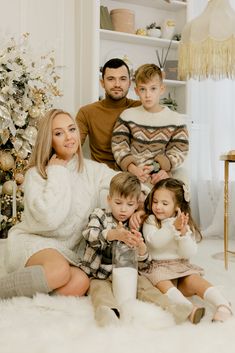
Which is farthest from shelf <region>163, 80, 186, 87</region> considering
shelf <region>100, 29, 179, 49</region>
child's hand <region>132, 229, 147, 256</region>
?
child's hand <region>132, 229, 147, 256</region>

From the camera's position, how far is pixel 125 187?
2.07 meters

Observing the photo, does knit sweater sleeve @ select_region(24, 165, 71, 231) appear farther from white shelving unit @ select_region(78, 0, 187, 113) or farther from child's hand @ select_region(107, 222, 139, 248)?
white shelving unit @ select_region(78, 0, 187, 113)

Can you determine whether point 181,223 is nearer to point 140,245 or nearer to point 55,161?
point 140,245

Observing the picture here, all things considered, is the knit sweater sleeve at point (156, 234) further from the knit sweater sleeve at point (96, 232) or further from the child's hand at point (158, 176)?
the child's hand at point (158, 176)

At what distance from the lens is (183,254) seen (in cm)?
209

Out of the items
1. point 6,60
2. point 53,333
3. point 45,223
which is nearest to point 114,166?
point 45,223

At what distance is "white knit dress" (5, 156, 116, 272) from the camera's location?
6.71 feet

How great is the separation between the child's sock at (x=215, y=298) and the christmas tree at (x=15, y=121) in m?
2.07

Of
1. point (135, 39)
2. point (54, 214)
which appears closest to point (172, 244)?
point (54, 214)

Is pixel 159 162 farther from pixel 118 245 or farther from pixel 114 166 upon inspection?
pixel 118 245

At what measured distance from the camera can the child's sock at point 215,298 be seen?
5.98 ft

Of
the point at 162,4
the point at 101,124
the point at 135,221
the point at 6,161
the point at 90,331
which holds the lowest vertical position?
the point at 90,331

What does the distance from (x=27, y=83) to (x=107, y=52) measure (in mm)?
842

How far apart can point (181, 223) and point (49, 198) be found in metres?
0.57
